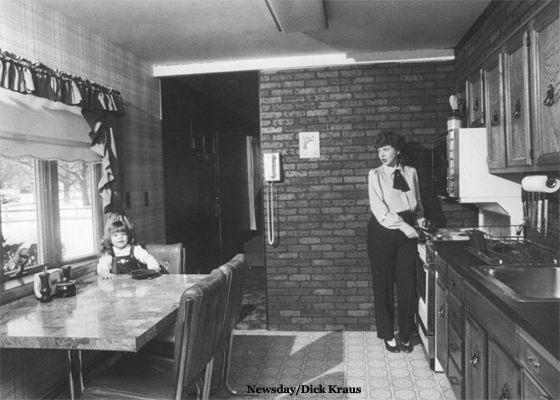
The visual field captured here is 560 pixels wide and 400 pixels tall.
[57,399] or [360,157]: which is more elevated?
[360,157]

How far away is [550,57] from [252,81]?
3.75m

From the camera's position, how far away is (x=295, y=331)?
4.46 metres

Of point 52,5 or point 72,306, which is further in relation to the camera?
point 52,5

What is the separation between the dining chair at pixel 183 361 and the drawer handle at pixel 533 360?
125cm

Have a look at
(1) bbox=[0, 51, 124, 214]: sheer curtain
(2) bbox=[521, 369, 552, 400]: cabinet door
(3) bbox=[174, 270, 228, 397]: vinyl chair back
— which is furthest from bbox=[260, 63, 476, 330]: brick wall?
(2) bbox=[521, 369, 552, 400]: cabinet door

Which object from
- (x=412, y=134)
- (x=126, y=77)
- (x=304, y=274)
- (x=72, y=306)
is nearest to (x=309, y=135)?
(x=412, y=134)

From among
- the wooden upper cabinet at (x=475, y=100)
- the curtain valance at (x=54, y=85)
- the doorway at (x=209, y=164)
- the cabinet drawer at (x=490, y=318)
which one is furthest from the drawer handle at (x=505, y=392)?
the doorway at (x=209, y=164)

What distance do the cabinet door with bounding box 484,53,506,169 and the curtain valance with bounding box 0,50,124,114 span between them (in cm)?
270

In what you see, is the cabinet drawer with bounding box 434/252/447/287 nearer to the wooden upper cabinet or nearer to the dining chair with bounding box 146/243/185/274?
the wooden upper cabinet

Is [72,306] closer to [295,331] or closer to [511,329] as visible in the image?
[511,329]

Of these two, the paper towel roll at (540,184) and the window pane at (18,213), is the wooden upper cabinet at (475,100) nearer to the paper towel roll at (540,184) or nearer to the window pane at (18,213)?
the paper towel roll at (540,184)

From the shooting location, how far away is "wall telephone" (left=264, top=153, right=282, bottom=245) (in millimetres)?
4371

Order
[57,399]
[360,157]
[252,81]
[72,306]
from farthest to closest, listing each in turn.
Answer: [252,81]
[360,157]
[57,399]
[72,306]

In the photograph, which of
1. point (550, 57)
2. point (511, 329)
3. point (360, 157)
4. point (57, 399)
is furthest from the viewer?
point (360, 157)
